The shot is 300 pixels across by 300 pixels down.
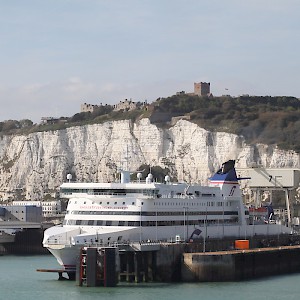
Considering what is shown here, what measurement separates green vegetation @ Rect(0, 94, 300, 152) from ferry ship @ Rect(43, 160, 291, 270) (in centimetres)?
5095

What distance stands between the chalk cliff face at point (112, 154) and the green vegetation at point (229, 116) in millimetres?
1265

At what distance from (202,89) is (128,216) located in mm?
84133

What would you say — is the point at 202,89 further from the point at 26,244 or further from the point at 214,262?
the point at 214,262

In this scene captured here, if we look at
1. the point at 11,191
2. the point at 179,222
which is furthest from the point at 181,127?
the point at 179,222

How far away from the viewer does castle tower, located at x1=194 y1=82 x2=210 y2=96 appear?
14188 cm

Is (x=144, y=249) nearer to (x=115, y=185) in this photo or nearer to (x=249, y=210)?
(x=115, y=185)

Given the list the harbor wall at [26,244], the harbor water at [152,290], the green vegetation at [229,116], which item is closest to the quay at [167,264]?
the harbor water at [152,290]

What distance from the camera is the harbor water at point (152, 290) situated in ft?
173

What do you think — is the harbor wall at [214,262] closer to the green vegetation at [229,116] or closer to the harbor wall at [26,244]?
the harbor wall at [26,244]

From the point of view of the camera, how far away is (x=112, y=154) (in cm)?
12788

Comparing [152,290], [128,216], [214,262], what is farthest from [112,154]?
[152,290]

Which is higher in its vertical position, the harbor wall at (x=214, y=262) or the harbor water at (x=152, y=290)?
the harbor wall at (x=214, y=262)

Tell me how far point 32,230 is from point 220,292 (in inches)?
1617

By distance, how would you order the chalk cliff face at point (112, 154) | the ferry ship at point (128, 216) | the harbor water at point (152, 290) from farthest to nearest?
the chalk cliff face at point (112, 154) → the ferry ship at point (128, 216) → the harbor water at point (152, 290)
